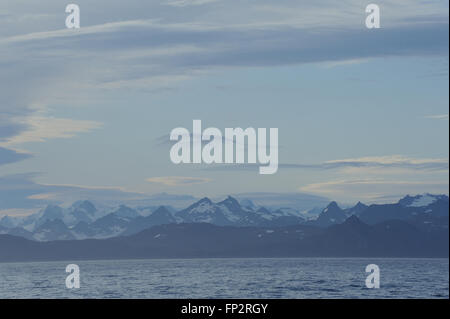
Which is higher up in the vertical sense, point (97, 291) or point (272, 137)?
point (272, 137)

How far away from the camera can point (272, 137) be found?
5519 centimetres
